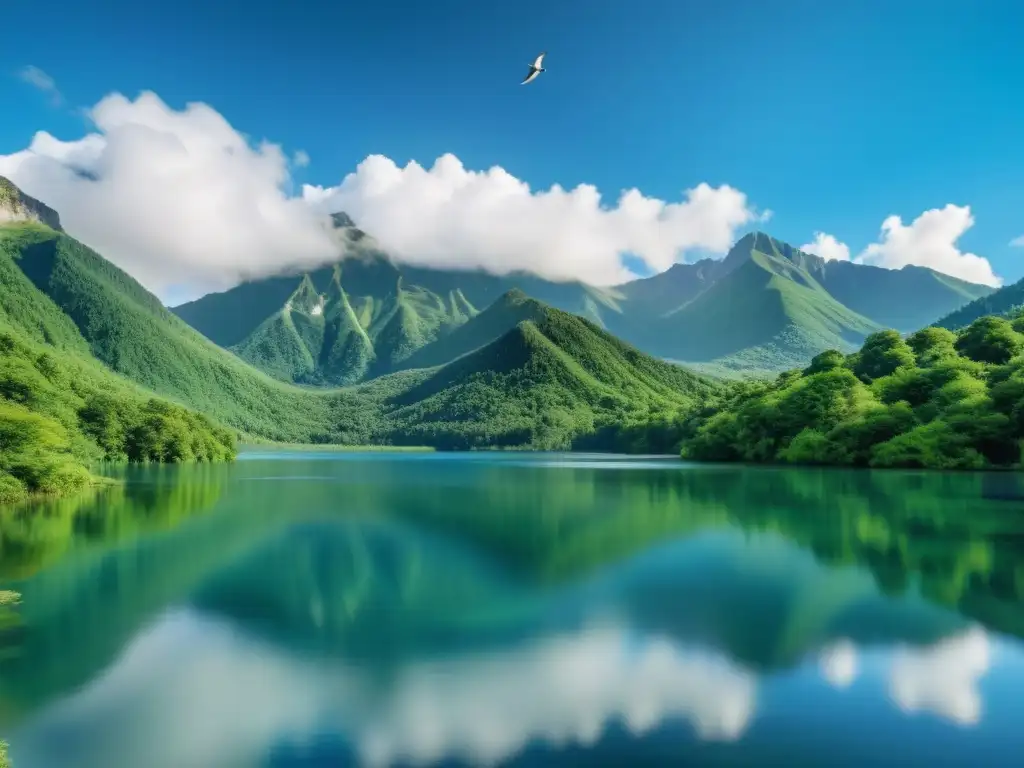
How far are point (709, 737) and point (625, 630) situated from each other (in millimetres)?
5300

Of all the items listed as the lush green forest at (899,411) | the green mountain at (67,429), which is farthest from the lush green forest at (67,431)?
the lush green forest at (899,411)

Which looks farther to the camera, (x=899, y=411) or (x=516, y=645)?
(x=899, y=411)

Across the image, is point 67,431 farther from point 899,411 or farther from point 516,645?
point 899,411

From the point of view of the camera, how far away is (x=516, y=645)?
1427 centimetres

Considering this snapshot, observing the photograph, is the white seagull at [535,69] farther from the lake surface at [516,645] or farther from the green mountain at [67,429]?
the green mountain at [67,429]

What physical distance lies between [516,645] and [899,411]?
224 ft

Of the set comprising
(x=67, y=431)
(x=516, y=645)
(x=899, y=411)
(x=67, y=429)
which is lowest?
(x=516, y=645)

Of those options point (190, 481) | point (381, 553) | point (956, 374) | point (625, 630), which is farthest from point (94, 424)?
point (956, 374)

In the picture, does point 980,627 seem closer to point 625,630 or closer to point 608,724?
point 625,630

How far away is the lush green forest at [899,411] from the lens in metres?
63.9

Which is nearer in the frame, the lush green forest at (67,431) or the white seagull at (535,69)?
the white seagull at (535,69)

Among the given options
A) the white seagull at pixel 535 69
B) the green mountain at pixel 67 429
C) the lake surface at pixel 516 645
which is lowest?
the lake surface at pixel 516 645

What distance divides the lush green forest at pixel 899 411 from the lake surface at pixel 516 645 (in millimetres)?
38389

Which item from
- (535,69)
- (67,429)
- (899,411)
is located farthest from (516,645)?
(899,411)
